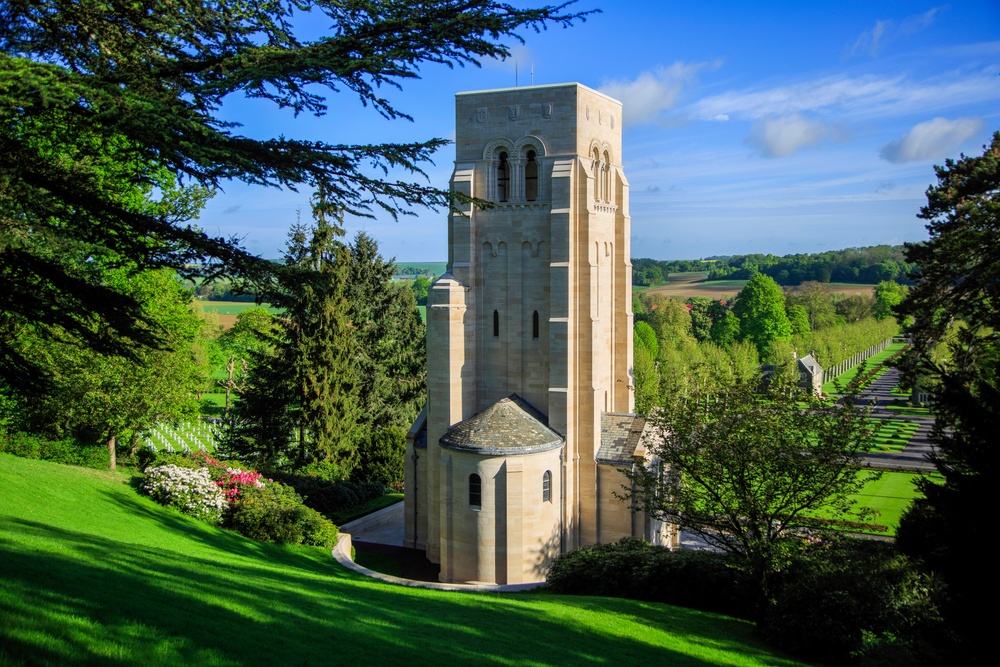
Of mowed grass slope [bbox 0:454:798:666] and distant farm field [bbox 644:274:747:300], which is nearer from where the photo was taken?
mowed grass slope [bbox 0:454:798:666]

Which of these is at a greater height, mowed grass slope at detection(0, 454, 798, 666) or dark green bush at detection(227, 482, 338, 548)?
mowed grass slope at detection(0, 454, 798, 666)

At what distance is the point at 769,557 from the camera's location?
16.2 m

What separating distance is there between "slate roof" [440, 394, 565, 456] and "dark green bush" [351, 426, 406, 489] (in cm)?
1245

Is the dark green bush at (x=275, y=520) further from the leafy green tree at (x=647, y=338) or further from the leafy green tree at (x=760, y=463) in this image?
the leafy green tree at (x=647, y=338)

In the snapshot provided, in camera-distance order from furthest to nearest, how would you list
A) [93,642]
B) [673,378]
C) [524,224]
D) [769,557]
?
[524,224] < [673,378] < [769,557] < [93,642]

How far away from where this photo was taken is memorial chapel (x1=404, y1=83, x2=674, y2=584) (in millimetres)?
23672

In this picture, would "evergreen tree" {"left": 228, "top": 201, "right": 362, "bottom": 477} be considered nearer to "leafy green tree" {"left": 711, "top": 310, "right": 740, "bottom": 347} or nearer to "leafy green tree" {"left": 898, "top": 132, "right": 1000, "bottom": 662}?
"leafy green tree" {"left": 898, "top": 132, "right": 1000, "bottom": 662}

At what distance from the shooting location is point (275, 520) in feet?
75.0

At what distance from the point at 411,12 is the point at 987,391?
334 inches

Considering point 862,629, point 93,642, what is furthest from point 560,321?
point 93,642

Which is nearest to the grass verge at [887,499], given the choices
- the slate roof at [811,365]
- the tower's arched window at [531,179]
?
the tower's arched window at [531,179]

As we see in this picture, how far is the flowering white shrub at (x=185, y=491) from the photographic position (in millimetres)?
22000

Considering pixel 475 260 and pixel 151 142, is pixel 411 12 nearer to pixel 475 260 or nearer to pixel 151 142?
pixel 151 142

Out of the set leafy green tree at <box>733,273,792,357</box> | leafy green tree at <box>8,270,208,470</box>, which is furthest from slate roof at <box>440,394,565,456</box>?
leafy green tree at <box>733,273,792,357</box>
